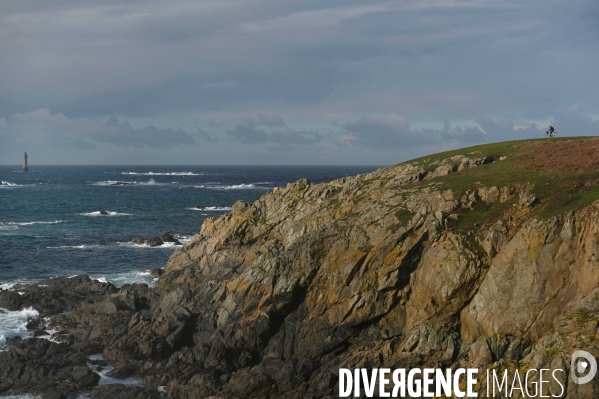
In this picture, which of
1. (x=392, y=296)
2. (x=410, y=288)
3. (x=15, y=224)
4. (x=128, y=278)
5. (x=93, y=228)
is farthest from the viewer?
(x=15, y=224)

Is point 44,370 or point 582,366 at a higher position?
point 582,366

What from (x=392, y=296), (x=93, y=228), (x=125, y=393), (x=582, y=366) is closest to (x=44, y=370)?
(x=125, y=393)

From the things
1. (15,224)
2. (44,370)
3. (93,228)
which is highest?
(15,224)

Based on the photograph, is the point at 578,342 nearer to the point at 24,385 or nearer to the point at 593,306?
the point at 593,306

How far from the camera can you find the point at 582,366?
21.8 m

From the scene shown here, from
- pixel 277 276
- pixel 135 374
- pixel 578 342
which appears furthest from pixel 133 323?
pixel 578 342

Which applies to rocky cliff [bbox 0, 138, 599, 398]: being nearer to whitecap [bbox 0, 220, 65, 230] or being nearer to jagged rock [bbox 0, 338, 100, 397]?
jagged rock [bbox 0, 338, 100, 397]

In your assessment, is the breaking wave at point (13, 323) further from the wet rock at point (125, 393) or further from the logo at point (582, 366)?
the logo at point (582, 366)

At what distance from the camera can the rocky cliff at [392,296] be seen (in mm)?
28844

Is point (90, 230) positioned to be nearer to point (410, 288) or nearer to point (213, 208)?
point (213, 208)

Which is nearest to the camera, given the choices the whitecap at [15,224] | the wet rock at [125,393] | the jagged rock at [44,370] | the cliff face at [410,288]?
the cliff face at [410,288]

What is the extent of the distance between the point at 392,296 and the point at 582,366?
12.2m

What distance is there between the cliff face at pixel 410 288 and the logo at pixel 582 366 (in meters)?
0.46

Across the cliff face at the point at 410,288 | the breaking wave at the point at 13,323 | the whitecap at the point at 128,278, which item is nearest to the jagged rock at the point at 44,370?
the breaking wave at the point at 13,323
